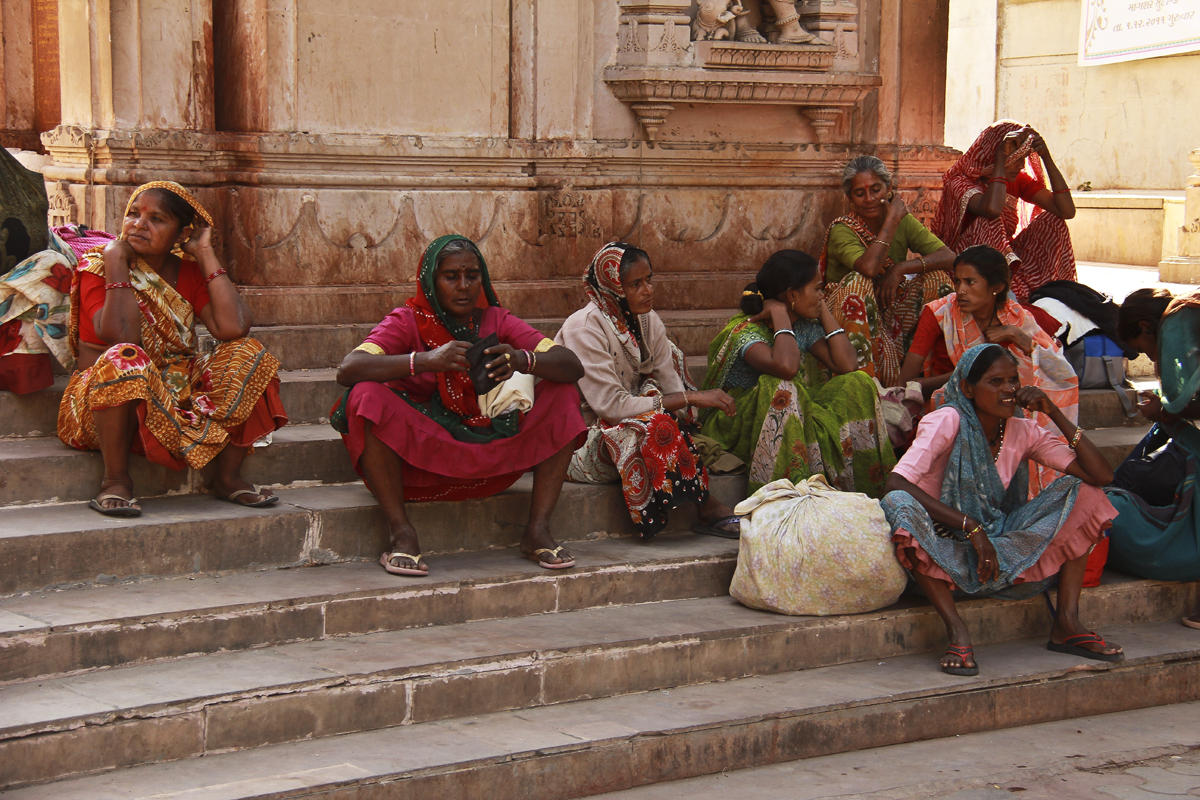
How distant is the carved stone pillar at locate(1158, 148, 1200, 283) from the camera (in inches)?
569

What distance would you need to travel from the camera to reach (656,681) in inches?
200

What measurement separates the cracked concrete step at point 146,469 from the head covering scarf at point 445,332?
0.67m

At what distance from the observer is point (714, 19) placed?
7645 millimetres

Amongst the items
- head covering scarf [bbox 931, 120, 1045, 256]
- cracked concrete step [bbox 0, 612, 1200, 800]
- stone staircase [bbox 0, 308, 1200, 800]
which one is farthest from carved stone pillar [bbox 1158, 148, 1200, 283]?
cracked concrete step [bbox 0, 612, 1200, 800]

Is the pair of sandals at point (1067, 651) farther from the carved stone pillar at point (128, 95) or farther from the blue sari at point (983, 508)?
the carved stone pillar at point (128, 95)

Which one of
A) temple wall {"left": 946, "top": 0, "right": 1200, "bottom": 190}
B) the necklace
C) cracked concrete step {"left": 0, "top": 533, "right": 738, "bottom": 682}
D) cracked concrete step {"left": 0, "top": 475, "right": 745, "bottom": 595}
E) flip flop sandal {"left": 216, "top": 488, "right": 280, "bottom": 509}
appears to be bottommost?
cracked concrete step {"left": 0, "top": 533, "right": 738, "bottom": 682}

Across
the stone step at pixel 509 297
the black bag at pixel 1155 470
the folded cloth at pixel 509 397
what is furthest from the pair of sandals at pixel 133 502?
the black bag at pixel 1155 470

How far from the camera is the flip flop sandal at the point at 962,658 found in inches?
210

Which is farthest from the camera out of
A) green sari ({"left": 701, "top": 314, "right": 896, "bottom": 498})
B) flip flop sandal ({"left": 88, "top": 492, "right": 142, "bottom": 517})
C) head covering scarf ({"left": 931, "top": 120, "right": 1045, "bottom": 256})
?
head covering scarf ({"left": 931, "top": 120, "right": 1045, "bottom": 256})

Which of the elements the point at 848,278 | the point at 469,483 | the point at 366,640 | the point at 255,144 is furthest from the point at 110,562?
the point at 848,278

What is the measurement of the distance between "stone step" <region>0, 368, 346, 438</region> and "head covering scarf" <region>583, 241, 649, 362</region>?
45.6 inches

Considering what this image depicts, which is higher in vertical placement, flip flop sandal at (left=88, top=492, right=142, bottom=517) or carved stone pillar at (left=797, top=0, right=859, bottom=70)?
carved stone pillar at (left=797, top=0, right=859, bottom=70)

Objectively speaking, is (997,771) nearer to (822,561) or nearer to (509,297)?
(822,561)

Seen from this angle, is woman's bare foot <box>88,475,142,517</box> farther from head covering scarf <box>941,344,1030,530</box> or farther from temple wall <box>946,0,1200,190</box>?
temple wall <box>946,0,1200,190</box>
